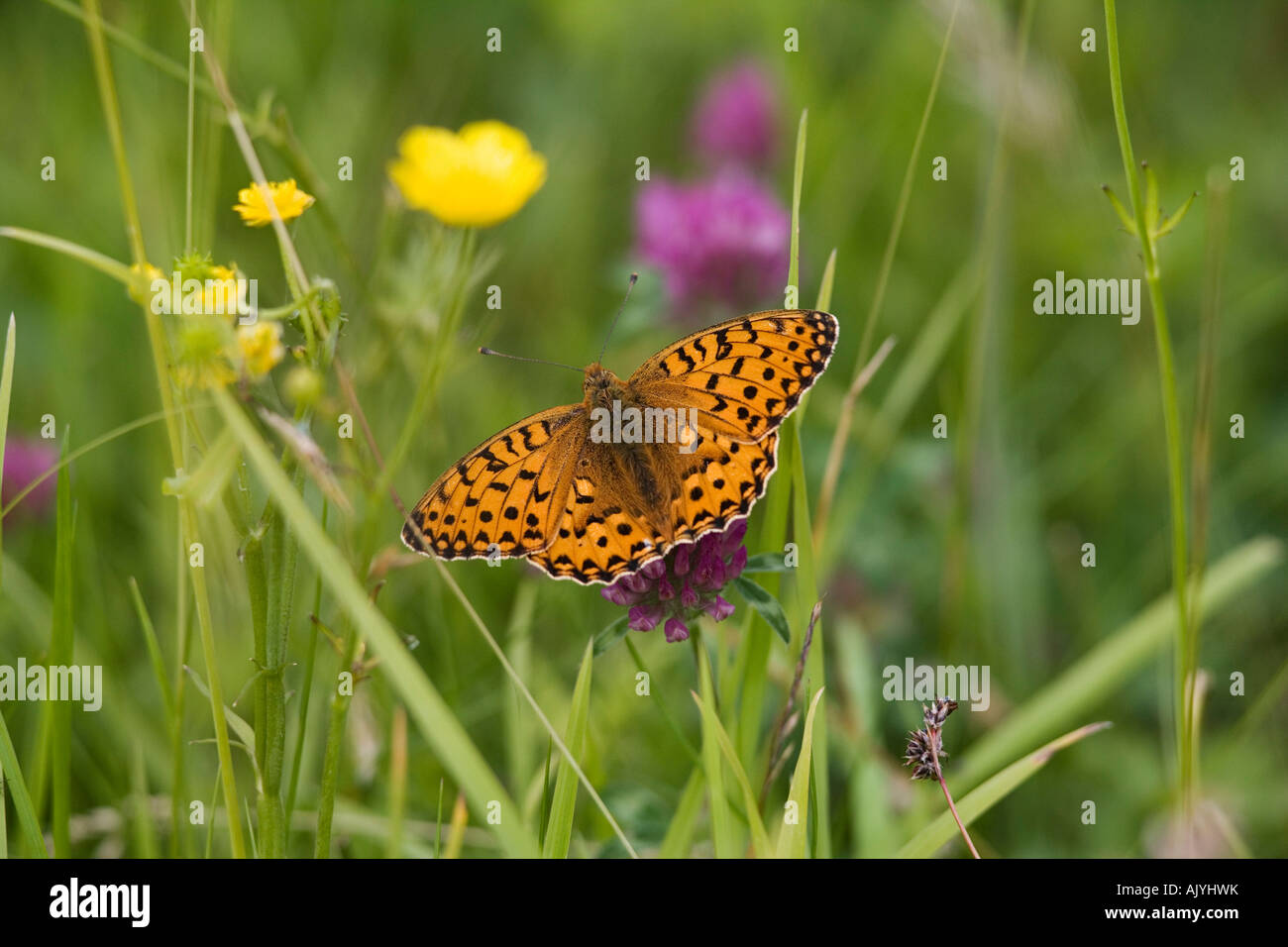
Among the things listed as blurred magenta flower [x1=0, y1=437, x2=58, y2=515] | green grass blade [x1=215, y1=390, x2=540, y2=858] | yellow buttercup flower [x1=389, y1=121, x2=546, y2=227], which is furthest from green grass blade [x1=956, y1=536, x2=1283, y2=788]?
blurred magenta flower [x1=0, y1=437, x2=58, y2=515]

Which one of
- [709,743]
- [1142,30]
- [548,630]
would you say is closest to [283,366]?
[548,630]

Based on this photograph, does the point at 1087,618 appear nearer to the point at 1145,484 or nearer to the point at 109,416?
the point at 1145,484

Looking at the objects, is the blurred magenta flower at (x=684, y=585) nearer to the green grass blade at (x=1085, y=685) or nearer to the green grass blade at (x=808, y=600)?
the green grass blade at (x=808, y=600)

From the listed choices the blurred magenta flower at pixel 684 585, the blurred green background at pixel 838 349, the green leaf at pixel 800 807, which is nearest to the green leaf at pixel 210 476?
the blurred green background at pixel 838 349

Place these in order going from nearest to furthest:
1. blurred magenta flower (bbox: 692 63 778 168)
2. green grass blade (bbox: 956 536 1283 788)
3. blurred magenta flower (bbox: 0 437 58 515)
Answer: green grass blade (bbox: 956 536 1283 788) < blurred magenta flower (bbox: 0 437 58 515) < blurred magenta flower (bbox: 692 63 778 168)

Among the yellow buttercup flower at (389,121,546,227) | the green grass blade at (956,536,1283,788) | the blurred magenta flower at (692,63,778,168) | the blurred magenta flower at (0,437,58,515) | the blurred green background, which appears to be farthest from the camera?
the blurred magenta flower at (692,63,778,168)

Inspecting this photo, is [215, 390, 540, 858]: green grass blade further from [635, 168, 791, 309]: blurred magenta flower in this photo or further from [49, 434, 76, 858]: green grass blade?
[635, 168, 791, 309]: blurred magenta flower
